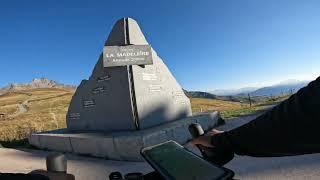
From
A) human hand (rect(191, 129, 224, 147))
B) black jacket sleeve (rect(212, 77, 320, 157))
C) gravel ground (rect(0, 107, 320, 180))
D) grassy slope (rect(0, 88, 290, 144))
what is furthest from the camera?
grassy slope (rect(0, 88, 290, 144))

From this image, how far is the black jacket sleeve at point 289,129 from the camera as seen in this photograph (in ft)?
4.05

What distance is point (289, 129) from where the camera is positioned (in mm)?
1299

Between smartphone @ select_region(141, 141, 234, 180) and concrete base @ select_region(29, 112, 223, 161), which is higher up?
smartphone @ select_region(141, 141, 234, 180)

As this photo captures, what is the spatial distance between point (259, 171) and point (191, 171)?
5.00 metres

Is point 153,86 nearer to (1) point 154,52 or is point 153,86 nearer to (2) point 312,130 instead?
(1) point 154,52

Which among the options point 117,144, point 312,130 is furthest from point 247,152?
point 117,144

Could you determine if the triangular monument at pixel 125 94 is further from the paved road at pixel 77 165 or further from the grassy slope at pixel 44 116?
the grassy slope at pixel 44 116

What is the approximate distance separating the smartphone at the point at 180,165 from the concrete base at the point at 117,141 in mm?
6438

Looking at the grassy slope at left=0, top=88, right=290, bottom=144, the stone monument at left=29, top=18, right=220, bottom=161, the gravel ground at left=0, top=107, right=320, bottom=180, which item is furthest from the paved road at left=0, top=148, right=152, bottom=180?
the grassy slope at left=0, top=88, right=290, bottom=144

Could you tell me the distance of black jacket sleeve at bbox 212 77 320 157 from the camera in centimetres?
123

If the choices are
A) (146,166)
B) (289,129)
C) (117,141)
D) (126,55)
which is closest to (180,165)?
(289,129)

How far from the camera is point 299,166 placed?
6.55 meters

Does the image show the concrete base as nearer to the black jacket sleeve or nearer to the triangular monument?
the triangular monument

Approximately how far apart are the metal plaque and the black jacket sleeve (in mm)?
9422
